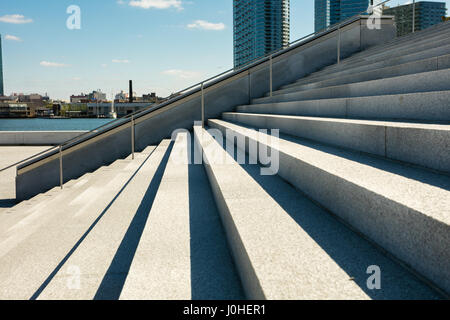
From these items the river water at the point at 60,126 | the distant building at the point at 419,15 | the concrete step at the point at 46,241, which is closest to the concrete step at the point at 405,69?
the concrete step at the point at 46,241

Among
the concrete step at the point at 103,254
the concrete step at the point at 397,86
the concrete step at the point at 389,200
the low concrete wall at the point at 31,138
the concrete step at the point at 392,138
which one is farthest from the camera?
the low concrete wall at the point at 31,138

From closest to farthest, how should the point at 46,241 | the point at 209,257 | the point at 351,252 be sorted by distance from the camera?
the point at 351,252
the point at 209,257
the point at 46,241

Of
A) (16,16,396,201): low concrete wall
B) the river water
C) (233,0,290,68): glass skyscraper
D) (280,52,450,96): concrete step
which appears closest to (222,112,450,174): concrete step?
(280,52,450,96): concrete step

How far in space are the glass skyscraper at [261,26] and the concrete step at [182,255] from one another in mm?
112877

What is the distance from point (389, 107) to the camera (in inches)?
133

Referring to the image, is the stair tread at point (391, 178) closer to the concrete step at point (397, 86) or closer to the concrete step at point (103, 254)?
the concrete step at point (397, 86)

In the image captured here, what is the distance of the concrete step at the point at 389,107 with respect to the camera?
2.79 m

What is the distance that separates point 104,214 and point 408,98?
3217 millimetres

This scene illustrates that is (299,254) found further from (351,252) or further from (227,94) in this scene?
(227,94)

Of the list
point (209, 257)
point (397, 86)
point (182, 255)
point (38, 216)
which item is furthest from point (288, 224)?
point (38, 216)

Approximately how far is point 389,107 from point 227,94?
6540mm

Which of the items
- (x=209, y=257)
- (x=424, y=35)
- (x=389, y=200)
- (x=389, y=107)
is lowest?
(x=209, y=257)

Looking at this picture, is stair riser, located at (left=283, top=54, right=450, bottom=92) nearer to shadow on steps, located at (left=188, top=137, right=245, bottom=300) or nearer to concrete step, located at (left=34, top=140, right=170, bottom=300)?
shadow on steps, located at (left=188, top=137, right=245, bottom=300)
